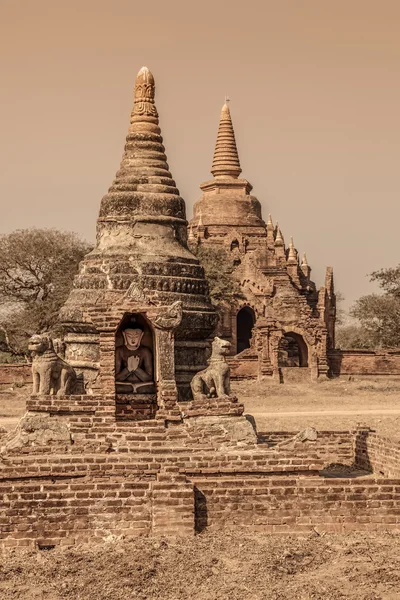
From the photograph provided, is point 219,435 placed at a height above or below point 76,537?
above

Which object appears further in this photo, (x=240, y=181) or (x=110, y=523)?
(x=240, y=181)

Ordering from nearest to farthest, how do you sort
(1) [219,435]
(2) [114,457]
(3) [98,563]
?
(3) [98,563] < (2) [114,457] < (1) [219,435]

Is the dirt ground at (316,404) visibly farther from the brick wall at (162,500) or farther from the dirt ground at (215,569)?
the dirt ground at (215,569)

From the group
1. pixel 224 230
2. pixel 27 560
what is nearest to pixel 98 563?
pixel 27 560

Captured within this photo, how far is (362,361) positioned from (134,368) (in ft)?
70.8

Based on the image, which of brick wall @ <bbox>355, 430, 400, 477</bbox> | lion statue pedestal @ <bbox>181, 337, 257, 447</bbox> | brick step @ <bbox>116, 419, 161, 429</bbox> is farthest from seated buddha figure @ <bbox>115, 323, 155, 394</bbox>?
brick wall @ <bbox>355, 430, 400, 477</bbox>

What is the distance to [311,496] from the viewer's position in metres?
11.1

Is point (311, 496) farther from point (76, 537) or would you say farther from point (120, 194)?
point (120, 194)

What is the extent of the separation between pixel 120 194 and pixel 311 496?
7.80 metres

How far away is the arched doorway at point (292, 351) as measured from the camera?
36844 mm

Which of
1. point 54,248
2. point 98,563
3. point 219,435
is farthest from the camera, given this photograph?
point 54,248

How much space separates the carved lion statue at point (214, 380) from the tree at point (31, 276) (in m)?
27.1

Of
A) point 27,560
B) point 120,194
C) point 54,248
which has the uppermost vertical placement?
point 54,248

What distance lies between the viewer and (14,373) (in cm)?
3092
